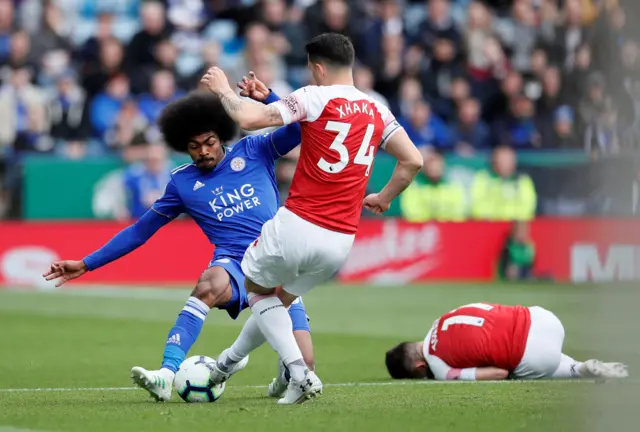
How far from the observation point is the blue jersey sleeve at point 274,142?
8.84 metres

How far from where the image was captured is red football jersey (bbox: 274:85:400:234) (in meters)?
7.88

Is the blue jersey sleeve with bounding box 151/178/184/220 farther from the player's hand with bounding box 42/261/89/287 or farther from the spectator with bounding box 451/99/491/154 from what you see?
the spectator with bounding box 451/99/491/154

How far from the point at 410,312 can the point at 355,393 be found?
7.21m

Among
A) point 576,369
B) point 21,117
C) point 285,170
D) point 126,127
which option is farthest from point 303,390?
point 21,117

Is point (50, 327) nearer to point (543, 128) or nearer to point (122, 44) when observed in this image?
point (122, 44)

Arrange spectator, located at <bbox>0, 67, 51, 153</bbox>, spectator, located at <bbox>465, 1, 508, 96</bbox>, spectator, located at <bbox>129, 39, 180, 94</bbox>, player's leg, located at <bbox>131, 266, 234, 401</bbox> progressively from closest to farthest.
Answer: player's leg, located at <bbox>131, 266, 234, 401</bbox> → spectator, located at <bbox>0, 67, 51, 153</bbox> → spectator, located at <bbox>129, 39, 180, 94</bbox> → spectator, located at <bbox>465, 1, 508, 96</bbox>

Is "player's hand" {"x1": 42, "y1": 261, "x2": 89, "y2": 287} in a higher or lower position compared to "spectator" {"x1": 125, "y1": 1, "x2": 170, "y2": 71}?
lower

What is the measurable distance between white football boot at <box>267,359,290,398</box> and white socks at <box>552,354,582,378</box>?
208cm

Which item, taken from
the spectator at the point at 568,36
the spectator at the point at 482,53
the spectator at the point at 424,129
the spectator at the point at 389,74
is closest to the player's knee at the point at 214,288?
the spectator at the point at 424,129

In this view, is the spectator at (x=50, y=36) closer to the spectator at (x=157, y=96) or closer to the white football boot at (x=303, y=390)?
the spectator at (x=157, y=96)

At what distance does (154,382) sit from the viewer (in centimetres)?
827

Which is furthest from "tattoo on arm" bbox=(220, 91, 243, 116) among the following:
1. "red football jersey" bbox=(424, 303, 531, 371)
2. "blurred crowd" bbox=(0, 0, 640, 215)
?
"blurred crowd" bbox=(0, 0, 640, 215)

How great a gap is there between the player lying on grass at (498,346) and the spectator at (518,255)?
1080 cm

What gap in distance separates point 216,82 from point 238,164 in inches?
59.3
